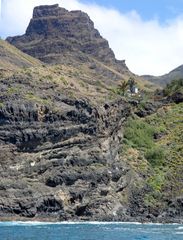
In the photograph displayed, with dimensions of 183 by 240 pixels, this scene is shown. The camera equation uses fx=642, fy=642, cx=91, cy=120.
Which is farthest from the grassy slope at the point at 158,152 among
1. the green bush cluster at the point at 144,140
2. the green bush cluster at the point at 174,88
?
the green bush cluster at the point at 174,88

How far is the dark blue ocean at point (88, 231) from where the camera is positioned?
6569 cm

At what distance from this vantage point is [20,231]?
70.4m

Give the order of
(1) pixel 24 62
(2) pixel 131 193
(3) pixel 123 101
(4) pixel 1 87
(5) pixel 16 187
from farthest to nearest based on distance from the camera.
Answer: (1) pixel 24 62 → (3) pixel 123 101 → (4) pixel 1 87 → (2) pixel 131 193 → (5) pixel 16 187

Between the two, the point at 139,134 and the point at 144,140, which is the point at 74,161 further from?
the point at 139,134

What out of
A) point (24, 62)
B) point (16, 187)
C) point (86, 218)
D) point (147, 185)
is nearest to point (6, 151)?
point (16, 187)

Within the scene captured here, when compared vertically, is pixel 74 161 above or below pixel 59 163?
above

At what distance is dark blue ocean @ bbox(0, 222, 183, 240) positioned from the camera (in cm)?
6569

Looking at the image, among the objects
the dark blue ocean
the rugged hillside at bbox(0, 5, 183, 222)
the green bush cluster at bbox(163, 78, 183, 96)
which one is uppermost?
the green bush cluster at bbox(163, 78, 183, 96)

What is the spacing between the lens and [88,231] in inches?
2867

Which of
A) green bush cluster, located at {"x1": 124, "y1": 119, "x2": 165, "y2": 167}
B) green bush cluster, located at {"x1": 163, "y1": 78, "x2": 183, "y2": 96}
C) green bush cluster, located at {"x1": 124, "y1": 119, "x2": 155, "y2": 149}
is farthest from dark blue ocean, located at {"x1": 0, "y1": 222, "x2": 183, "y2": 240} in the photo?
green bush cluster, located at {"x1": 163, "y1": 78, "x2": 183, "y2": 96}

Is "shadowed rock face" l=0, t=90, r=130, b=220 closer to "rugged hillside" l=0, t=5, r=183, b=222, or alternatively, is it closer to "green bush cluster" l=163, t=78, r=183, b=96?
"rugged hillside" l=0, t=5, r=183, b=222

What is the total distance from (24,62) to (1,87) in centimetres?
9678

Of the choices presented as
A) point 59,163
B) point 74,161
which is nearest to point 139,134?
point 74,161

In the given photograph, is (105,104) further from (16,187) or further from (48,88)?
(16,187)
